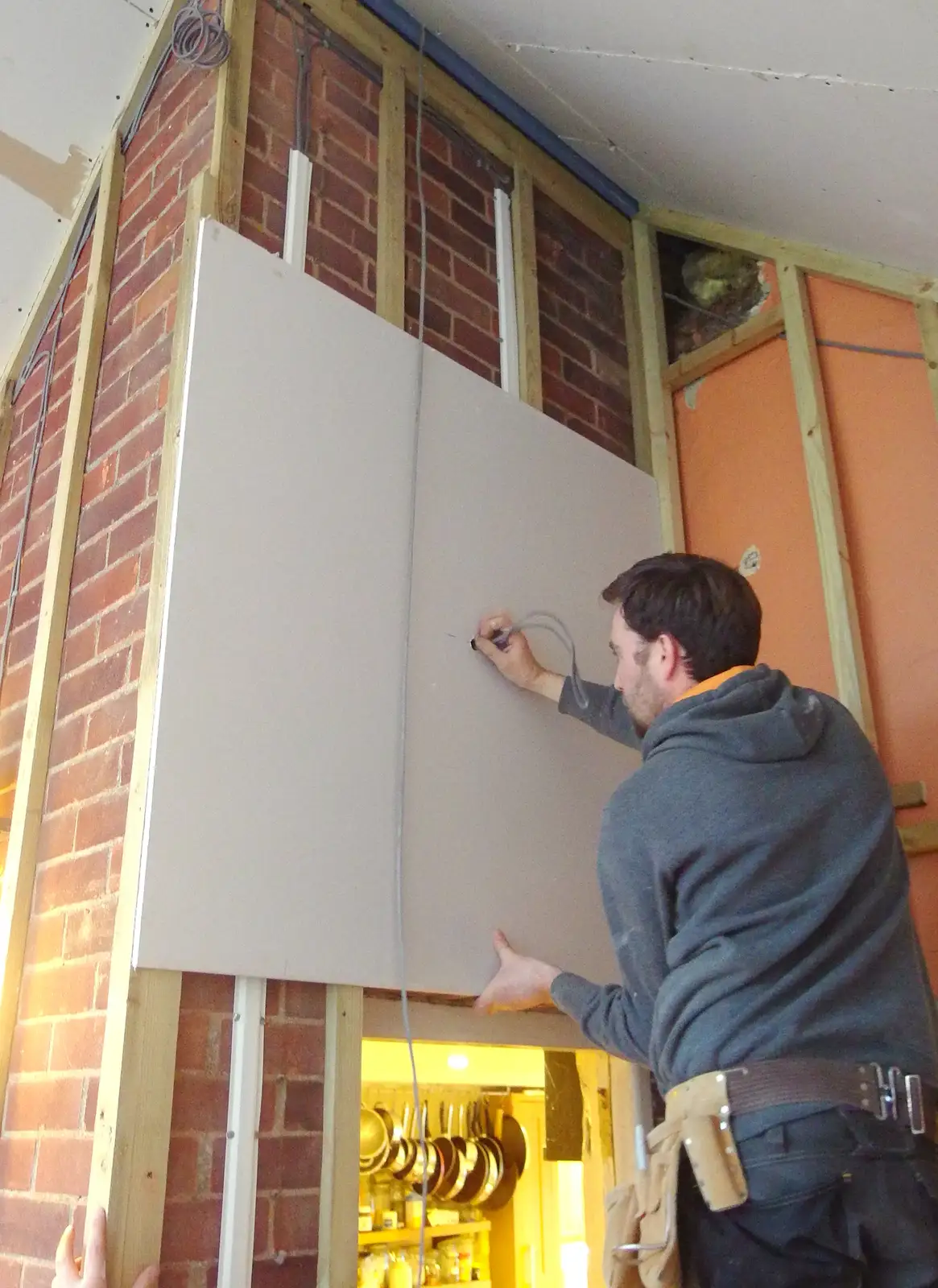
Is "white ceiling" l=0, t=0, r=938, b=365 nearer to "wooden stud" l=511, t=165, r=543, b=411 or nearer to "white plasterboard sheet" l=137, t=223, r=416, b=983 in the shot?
"wooden stud" l=511, t=165, r=543, b=411

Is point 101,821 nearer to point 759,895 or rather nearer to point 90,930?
point 90,930

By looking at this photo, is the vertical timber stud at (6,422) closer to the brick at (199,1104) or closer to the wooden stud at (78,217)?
the wooden stud at (78,217)

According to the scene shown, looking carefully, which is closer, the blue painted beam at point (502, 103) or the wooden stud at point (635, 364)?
the blue painted beam at point (502, 103)

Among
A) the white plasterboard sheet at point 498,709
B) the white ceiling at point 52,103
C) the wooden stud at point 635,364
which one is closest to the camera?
the white plasterboard sheet at point 498,709

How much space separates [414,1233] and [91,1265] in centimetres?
256

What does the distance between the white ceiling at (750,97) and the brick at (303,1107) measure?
79.8 inches

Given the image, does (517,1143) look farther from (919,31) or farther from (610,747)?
(919,31)

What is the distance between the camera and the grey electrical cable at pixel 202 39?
229cm

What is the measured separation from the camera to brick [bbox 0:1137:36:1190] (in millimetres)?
1731

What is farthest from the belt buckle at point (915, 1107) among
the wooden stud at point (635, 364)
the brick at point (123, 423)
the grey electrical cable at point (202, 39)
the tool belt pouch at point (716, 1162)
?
the grey electrical cable at point (202, 39)

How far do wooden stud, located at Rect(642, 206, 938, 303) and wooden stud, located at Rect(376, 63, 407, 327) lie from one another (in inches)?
33.5

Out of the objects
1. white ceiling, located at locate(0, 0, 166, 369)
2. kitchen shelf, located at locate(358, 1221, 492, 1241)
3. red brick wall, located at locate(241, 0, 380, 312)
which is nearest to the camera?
red brick wall, located at locate(241, 0, 380, 312)

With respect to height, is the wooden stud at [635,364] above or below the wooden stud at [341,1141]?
above

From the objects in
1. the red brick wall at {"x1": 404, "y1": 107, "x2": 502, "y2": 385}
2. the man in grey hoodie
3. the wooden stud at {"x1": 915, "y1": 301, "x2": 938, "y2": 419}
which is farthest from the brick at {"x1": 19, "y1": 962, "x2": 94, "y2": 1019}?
the wooden stud at {"x1": 915, "y1": 301, "x2": 938, "y2": 419}
